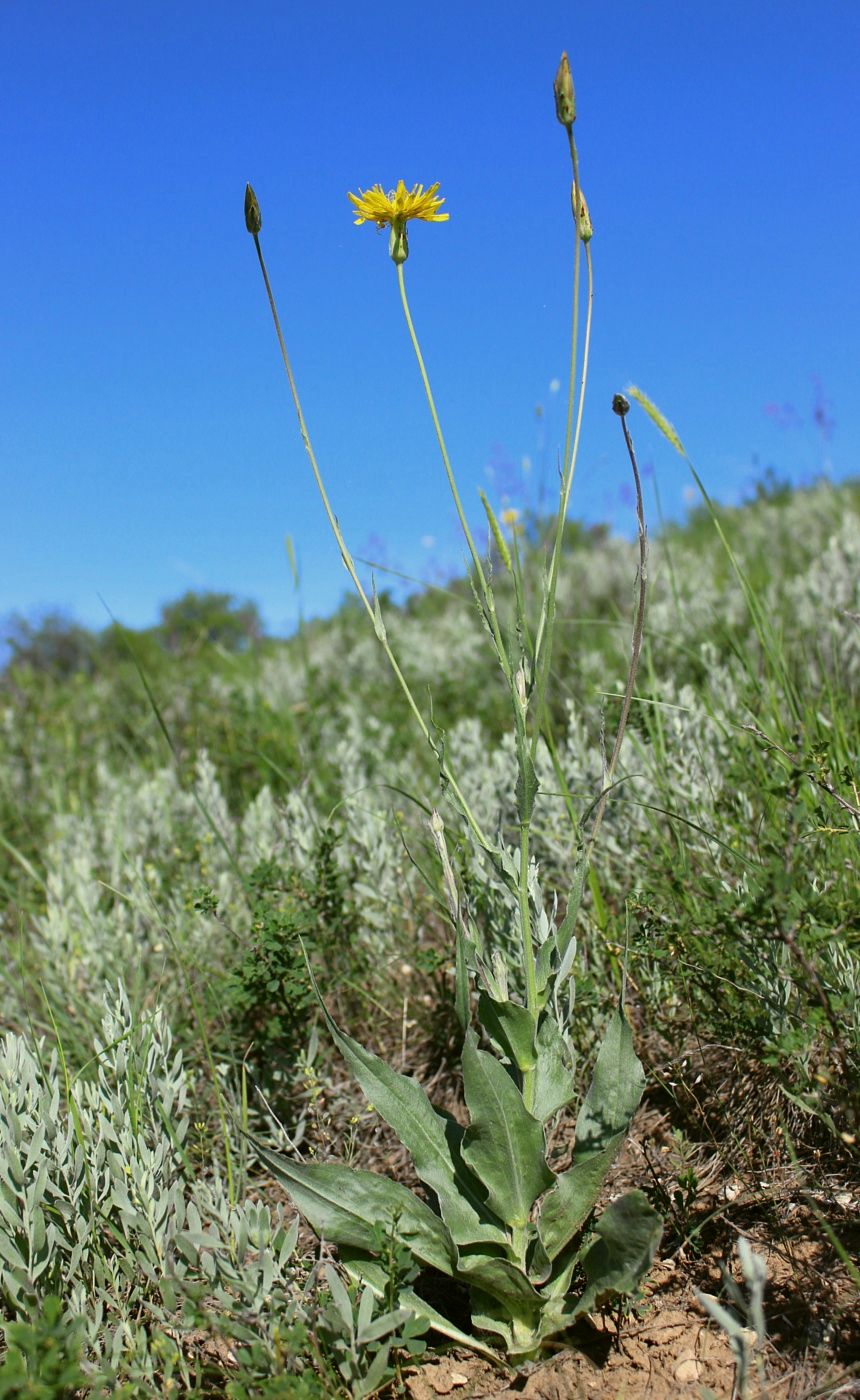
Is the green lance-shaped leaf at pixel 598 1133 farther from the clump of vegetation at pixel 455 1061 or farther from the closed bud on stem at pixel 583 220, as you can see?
the closed bud on stem at pixel 583 220

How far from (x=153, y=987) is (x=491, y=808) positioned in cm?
124

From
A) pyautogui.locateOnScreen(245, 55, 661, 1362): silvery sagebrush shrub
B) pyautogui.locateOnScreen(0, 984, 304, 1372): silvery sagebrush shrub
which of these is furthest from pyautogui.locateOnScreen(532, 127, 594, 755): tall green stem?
pyautogui.locateOnScreen(0, 984, 304, 1372): silvery sagebrush shrub

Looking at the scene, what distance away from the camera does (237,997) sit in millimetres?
2357

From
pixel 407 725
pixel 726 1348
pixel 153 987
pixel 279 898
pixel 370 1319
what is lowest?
pixel 726 1348

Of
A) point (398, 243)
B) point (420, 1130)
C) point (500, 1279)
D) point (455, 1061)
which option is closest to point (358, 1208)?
point (420, 1130)

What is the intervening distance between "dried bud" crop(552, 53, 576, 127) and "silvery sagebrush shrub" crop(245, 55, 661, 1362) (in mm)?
106

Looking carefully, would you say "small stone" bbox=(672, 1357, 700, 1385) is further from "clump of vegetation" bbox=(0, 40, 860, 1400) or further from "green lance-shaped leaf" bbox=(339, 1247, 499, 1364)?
"green lance-shaped leaf" bbox=(339, 1247, 499, 1364)

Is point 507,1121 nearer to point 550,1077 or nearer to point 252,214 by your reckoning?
point 550,1077

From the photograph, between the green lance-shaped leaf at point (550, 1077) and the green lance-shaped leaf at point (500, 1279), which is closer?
the green lance-shaped leaf at point (500, 1279)

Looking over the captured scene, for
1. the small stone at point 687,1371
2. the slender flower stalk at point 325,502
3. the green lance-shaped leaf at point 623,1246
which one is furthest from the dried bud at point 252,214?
the small stone at point 687,1371

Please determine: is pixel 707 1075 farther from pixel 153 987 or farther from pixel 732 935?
pixel 153 987

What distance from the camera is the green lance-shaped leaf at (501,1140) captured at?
5.60ft

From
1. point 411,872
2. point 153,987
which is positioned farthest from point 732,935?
point 153,987

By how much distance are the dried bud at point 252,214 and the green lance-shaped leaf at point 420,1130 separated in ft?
4.72
